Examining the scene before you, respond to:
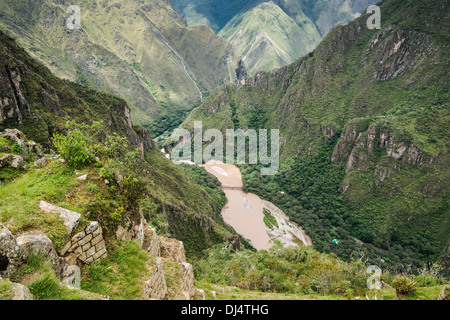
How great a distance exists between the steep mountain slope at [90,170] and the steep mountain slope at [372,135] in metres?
51.9

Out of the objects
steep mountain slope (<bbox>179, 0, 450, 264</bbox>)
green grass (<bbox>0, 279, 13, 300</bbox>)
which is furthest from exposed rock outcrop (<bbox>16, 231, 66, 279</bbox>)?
steep mountain slope (<bbox>179, 0, 450, 264</bbox>)

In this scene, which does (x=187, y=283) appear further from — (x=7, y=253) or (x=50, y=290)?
(x=7, y=253)

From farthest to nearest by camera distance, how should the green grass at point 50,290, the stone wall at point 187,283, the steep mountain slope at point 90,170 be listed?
the stone wall at point 187,283 → the steep mountain slope at point 90,170 → the green grass at point 50,290

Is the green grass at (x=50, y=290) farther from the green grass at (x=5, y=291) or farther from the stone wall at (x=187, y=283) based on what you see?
the stone wall at (x=187, y=283)

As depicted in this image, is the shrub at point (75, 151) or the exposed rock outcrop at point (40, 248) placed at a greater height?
the shrub at point (75, 151)

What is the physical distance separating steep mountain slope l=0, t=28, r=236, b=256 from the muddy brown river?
31.2ft

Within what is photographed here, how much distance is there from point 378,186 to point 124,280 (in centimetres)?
11261

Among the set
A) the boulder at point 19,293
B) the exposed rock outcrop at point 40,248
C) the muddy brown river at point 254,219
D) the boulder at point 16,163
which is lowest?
the muddy brown river at point 254,219

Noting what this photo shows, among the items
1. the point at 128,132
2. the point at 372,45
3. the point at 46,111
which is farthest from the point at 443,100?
the point at 46,111

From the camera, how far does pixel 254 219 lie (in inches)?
3750

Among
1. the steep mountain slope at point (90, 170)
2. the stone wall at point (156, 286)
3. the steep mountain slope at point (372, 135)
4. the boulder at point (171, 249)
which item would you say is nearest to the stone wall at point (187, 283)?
the stone wall at point (156, 286)

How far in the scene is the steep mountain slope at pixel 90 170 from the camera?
10620 mm

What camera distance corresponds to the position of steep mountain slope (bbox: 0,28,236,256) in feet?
34.8

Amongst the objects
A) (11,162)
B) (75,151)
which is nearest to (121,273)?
(75,151)
